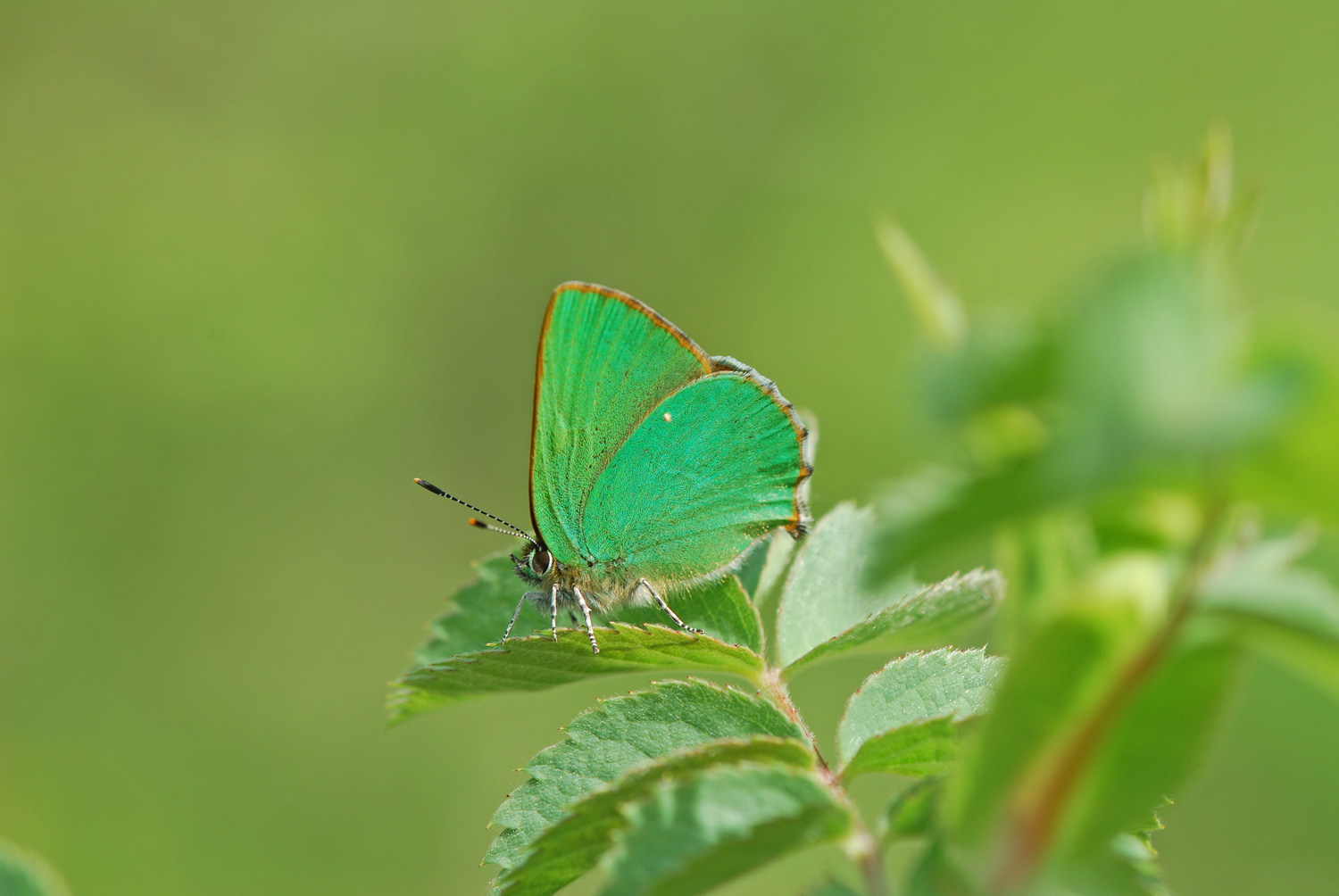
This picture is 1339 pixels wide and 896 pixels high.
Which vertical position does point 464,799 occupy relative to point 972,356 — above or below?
above

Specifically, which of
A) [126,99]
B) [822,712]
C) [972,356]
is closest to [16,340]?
[126,99]

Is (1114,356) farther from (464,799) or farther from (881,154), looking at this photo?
(881,154)

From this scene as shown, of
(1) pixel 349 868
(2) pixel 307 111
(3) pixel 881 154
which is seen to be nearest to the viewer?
(1) pixel 349 868

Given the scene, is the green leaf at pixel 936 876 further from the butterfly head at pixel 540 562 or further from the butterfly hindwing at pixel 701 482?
the butterfly head at pixel 540 562

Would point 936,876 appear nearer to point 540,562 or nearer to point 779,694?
point 779,694

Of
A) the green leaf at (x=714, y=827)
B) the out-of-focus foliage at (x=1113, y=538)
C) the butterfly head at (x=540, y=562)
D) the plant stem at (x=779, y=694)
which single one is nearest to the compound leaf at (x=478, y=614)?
the butterfly head at (x=540, y=562)

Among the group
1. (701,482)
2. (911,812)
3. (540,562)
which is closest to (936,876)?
(911,812)
